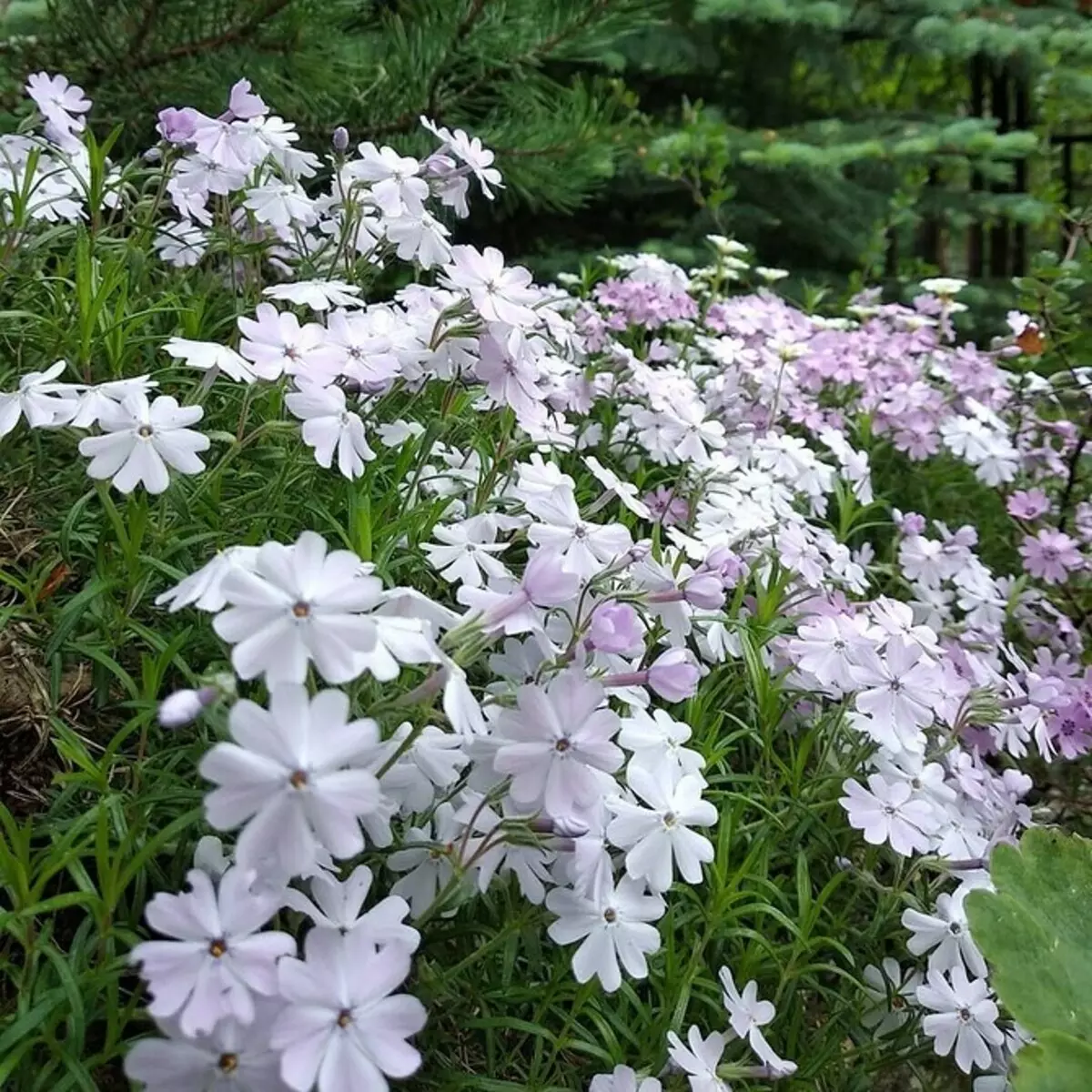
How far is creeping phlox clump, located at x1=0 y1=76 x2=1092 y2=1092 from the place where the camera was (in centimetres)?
57

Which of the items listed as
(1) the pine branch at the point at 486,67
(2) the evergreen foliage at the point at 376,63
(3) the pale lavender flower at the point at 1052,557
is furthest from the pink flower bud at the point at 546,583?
(1) the pine branch at the point at 486,67

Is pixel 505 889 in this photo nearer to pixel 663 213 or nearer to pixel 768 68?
pixel 663 213

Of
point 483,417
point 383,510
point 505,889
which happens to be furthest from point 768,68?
point 505,889

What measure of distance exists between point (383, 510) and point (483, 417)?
338 millimetres

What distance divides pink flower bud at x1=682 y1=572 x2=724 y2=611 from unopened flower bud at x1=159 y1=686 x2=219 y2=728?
41 centimetres

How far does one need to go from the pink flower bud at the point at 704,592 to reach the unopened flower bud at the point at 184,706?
41cm

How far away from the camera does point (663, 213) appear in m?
3.38

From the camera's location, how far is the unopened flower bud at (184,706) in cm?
58

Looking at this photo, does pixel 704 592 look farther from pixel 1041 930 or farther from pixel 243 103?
pixel 243 103

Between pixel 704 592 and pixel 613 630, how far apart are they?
0.11 metres

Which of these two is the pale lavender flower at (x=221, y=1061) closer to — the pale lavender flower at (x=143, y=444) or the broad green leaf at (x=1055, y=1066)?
the pale lavender flower at (x=143, y=444)

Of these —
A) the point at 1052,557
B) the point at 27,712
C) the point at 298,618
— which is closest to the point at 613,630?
the point at 298,618

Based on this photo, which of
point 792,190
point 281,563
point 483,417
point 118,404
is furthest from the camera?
point 792,190

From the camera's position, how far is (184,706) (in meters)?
0.59
